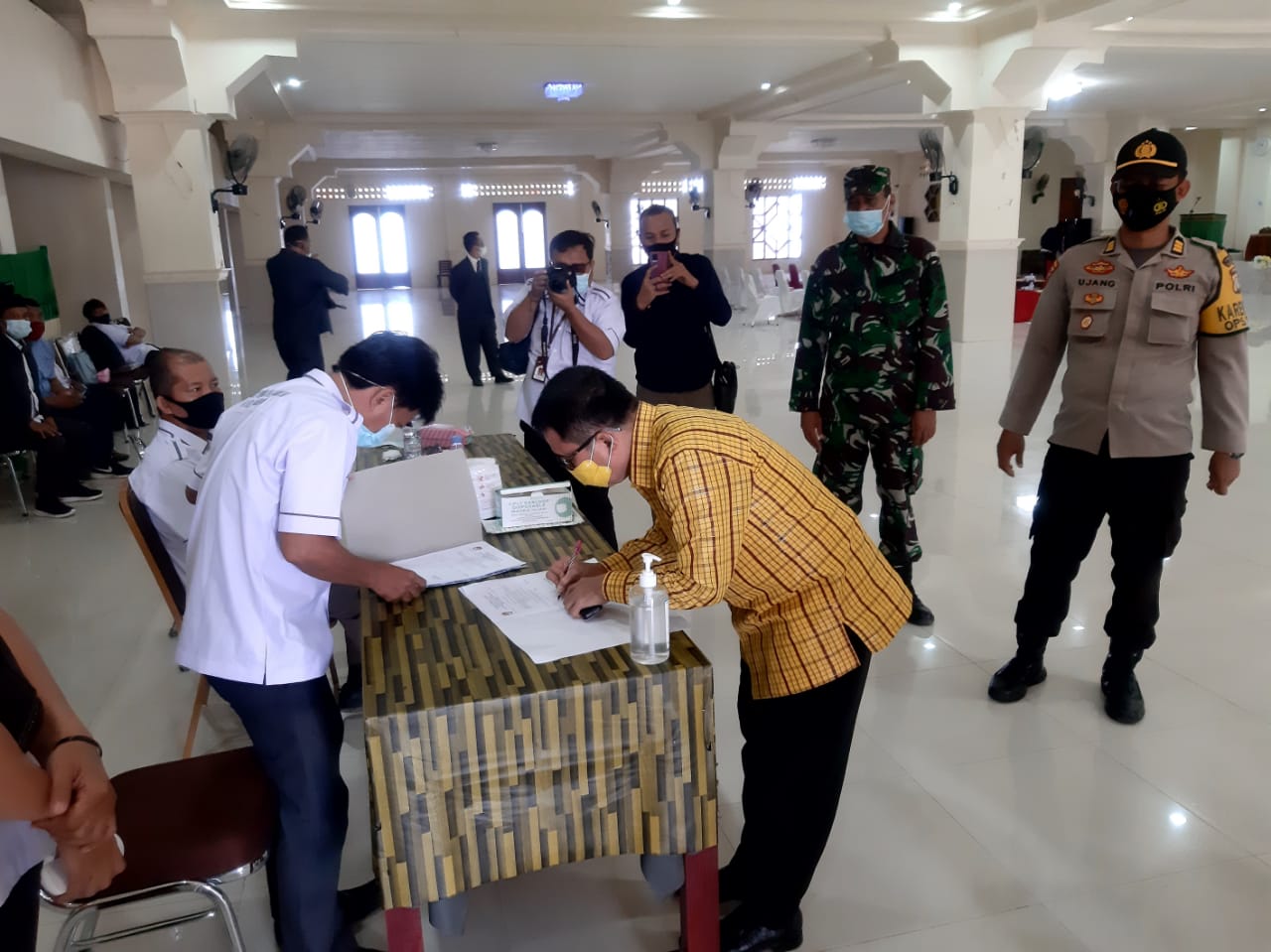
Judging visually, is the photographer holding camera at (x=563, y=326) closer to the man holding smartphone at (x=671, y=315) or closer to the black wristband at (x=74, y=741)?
the man holding smartphone at (x=671, y=315)

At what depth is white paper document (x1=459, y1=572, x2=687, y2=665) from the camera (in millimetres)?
1614

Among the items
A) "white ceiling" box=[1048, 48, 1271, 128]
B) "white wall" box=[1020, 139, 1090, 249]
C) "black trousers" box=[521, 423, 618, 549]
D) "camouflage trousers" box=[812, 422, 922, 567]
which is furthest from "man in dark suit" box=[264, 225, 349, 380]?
"white wall" box=[1020, 139, 1090, 249]

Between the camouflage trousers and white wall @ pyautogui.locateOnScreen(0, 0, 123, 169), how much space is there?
5871 millimetres

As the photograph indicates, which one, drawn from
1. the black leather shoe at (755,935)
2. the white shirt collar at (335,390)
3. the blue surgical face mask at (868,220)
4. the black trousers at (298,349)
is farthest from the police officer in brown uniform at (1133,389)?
the black trousers at (298,349)

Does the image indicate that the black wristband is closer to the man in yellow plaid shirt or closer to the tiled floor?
the man in yellow plaid shirt

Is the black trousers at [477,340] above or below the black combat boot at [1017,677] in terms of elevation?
above

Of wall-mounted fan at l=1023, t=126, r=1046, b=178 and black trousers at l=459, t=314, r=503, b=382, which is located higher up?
wall-mounted fan at l=1023, t=126, r=1046, b=178

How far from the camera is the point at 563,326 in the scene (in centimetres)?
336

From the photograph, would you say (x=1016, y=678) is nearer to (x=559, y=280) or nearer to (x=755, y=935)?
(x=755, y=935)

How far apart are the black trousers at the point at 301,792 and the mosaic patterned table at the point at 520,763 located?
0.18m

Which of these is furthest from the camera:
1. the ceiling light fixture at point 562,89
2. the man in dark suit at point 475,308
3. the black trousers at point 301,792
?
the ceiling light fixture at point 562,89

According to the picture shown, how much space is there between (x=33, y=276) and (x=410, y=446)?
6669mm

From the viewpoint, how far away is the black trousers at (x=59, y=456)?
5047 mm

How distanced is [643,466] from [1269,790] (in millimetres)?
1955
